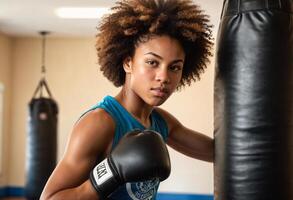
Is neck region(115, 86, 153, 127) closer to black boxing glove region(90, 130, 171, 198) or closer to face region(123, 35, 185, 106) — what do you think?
face region(123, 35, 185, 106)

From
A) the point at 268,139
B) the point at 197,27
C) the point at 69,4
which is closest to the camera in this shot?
the point at 268,139

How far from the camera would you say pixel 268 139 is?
1.25 meters

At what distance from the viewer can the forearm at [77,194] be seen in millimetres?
1256

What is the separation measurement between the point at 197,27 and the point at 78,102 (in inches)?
201

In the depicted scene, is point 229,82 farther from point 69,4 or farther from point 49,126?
point 49,126

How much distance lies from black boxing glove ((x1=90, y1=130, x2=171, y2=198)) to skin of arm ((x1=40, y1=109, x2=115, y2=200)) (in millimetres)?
33

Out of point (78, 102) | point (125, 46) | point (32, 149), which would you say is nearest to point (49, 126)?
point (32, 149)

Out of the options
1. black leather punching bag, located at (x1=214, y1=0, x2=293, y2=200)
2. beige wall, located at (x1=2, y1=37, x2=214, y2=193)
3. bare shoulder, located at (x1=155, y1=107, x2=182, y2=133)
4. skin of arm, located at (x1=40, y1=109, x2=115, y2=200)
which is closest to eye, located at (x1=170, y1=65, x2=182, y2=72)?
black leather punching bag, located at (x1=214, y1=0, x2=293, y2=200)

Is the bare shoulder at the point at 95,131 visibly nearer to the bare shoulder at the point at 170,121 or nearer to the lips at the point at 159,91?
the lips at the point at 159,91

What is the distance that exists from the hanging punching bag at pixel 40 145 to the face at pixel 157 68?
4278 mm

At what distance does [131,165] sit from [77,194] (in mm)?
180

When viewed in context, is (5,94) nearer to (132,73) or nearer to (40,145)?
(40,145)

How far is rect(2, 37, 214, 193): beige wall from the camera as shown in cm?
616

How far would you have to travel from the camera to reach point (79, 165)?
1.28 m
